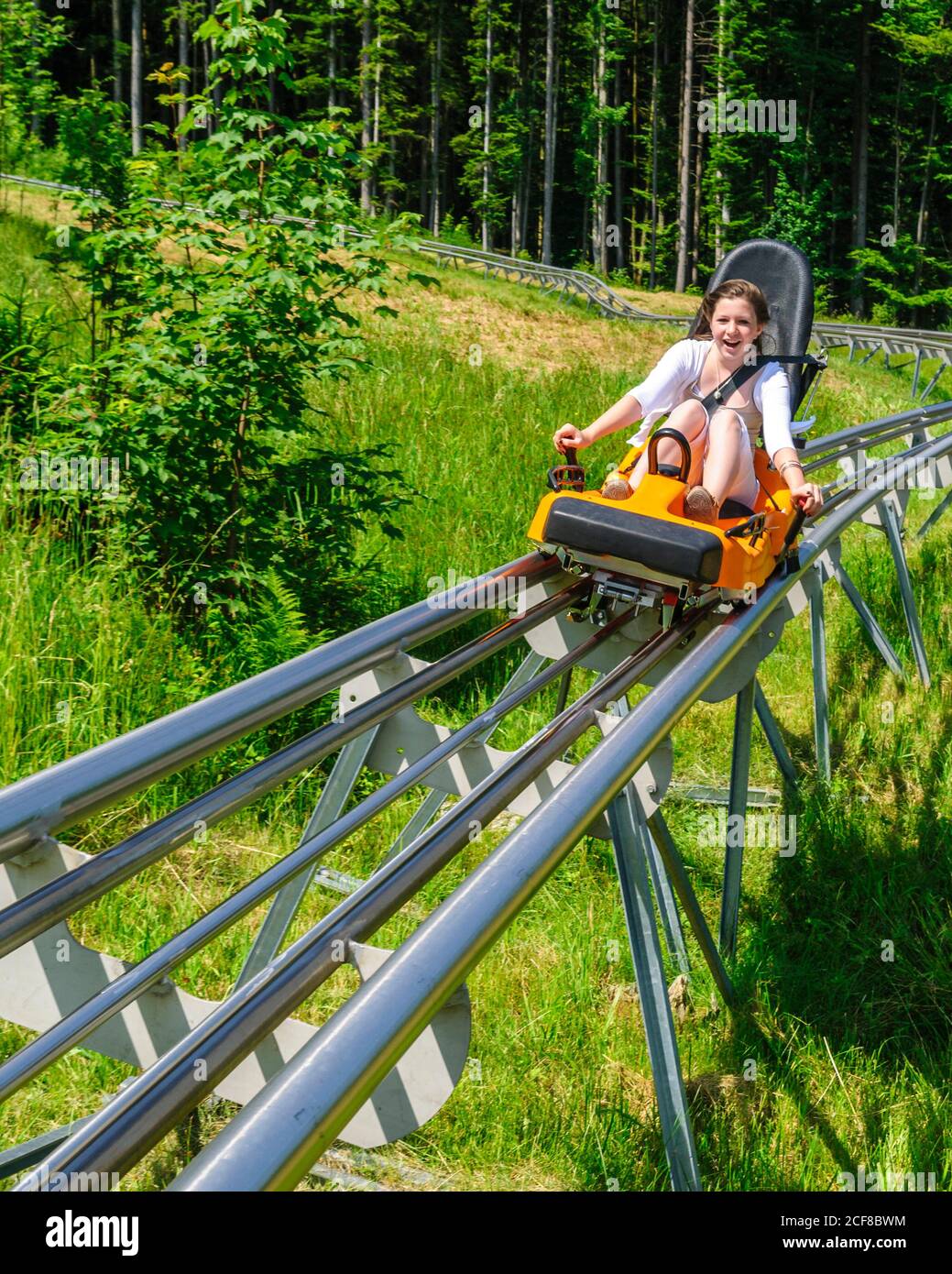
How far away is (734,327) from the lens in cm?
420

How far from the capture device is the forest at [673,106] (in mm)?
35750

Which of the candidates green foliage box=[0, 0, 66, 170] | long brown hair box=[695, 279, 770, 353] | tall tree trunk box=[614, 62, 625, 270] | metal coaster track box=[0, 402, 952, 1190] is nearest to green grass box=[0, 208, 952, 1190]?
metal coaster track box=[0, 402, 952, 1190]

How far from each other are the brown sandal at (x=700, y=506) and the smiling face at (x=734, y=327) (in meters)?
0.86

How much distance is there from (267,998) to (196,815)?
0.41 m

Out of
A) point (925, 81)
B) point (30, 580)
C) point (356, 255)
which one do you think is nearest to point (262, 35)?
point (356, 255)

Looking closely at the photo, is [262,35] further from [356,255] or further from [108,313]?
[108,313]

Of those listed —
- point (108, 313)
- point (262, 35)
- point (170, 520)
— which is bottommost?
point (170, 520)

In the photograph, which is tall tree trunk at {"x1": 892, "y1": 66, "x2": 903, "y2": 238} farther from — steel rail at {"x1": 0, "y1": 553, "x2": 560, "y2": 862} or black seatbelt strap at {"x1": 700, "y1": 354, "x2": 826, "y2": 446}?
steel rail at {"x1": 0, "y1": 553, "x2": 560, "y2": 862}

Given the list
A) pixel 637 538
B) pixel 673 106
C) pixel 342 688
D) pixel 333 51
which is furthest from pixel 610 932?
pixel 673 106

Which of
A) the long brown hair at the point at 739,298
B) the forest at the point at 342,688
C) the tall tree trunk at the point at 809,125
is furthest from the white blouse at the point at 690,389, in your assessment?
the tall tree trunk at the point at 809,125

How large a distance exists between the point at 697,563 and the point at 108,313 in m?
2.90

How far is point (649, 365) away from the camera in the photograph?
50.0 feet

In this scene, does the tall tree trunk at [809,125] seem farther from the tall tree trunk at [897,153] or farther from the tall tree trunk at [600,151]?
the tall tree trunk at [600,151]

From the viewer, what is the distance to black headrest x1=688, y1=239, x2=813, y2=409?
4641mm
